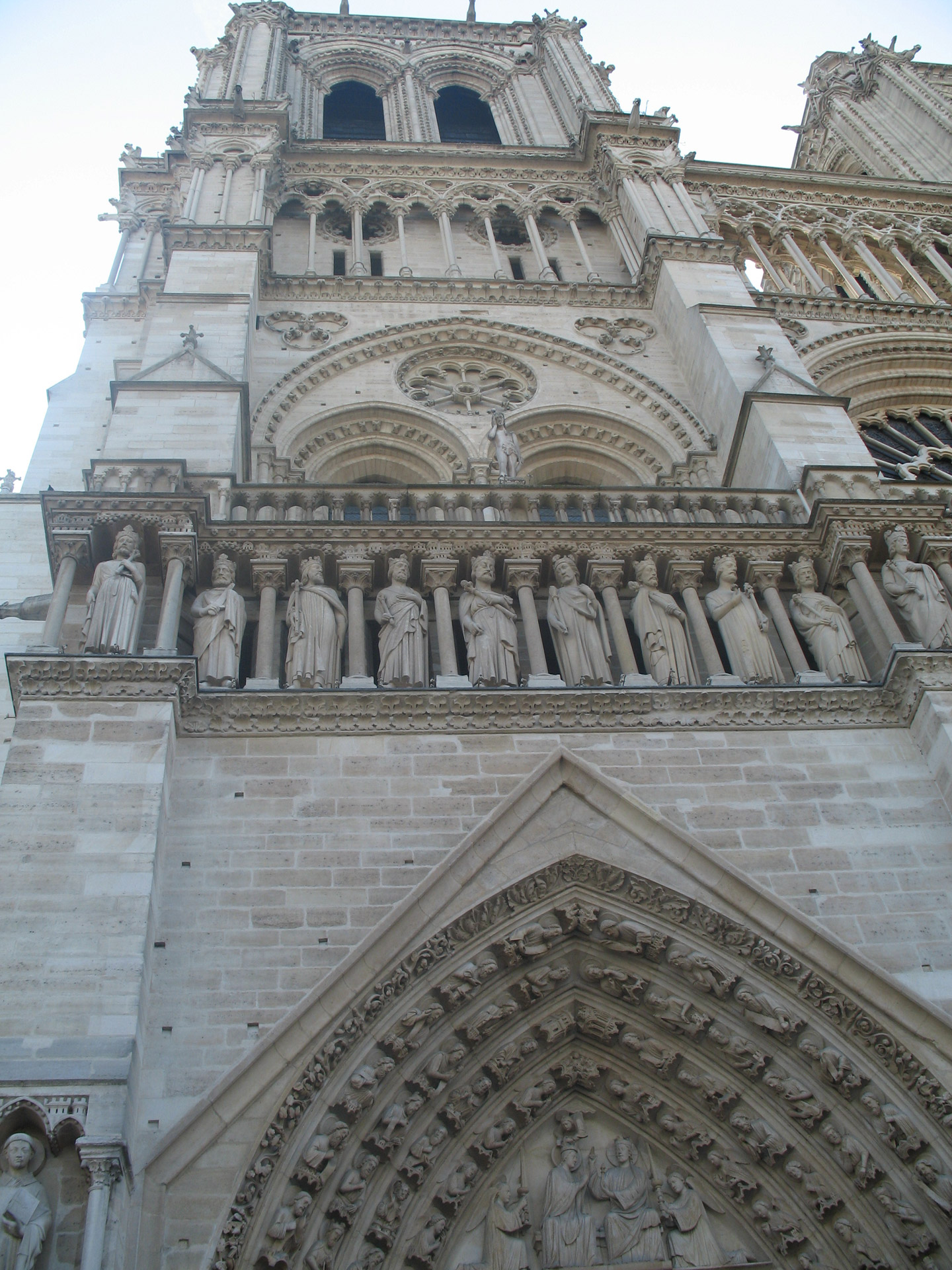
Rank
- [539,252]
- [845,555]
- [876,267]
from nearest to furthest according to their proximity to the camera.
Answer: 1. [845,555]
2. [539,252]
3. [876,267]

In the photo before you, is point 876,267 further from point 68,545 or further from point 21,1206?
point 21,1206

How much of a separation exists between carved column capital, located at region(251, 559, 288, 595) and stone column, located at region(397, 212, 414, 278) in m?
8.10

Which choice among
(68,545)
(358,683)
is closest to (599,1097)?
(358,683)

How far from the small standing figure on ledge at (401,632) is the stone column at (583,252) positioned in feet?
28.8

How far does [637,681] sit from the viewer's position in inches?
374

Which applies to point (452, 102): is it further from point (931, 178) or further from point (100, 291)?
point (100, 291)

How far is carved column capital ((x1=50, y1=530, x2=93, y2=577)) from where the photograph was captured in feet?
32.6

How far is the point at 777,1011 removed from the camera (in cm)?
777

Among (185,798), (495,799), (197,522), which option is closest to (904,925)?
(495,799)

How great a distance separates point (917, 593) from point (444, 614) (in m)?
3.73

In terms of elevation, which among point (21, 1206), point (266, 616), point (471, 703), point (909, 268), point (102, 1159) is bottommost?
point (21, 1206)

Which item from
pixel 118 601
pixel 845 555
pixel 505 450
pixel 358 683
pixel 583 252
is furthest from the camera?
pixel 583 252

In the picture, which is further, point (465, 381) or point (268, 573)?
point (465, 381)


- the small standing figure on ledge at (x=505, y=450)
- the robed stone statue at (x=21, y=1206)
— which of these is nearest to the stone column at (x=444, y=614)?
the small standing figure on ledge at (x=505, y=450)
